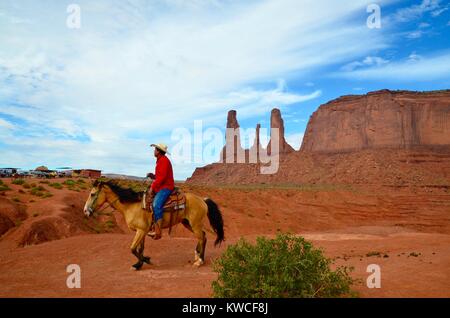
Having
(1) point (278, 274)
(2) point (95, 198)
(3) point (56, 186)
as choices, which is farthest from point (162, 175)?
(3) point (56, 186)

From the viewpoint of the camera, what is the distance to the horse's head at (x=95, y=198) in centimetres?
1005

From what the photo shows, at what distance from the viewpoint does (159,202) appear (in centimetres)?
1010

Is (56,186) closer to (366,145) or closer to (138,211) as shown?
(138,211)

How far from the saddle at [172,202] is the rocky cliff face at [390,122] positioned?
109 m

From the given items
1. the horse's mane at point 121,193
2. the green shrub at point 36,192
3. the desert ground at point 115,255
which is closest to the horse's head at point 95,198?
the horse's mane at point 121,193

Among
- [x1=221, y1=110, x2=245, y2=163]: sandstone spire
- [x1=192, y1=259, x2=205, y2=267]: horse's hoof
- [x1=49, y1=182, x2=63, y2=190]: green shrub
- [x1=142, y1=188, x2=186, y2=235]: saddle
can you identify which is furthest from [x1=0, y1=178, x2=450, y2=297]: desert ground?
[x1=221, y1=110, x2=245, y2=163]: sandstone spire

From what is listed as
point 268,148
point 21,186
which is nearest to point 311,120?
point 268,148

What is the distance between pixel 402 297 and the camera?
6.62 m

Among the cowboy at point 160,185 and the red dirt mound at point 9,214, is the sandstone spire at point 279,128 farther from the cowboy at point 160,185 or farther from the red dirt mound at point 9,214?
the cowboy at point 160,185

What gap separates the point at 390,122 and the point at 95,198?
11711 cm

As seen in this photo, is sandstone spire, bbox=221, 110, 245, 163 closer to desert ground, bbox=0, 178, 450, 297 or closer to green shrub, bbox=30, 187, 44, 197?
desert ground, bbox=0, 178, 450, 297

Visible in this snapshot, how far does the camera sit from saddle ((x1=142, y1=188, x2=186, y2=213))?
10.2 meters

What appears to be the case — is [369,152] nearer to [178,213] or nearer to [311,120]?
[311,120]
